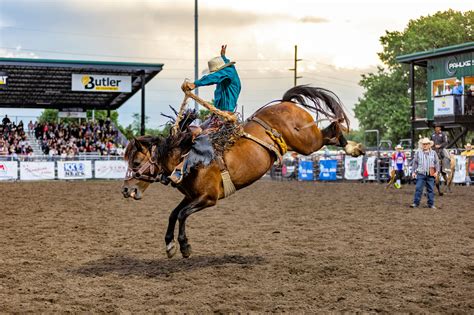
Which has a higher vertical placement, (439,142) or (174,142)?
(439,142)

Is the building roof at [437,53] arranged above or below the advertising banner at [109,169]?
above

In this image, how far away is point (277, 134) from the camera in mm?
7934

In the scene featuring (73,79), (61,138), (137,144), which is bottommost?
(137,144)

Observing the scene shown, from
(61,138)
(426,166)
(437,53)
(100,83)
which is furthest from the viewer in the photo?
(61,138)

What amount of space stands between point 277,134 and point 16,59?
29337mm

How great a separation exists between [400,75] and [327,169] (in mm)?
28042

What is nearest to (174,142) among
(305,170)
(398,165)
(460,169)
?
(398,165)

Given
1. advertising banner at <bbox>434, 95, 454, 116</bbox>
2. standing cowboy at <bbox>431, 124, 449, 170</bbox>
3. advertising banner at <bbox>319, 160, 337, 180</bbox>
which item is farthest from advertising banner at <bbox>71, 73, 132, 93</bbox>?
standing cowboy at <bbox>431, 124, 449, 170</bbox>

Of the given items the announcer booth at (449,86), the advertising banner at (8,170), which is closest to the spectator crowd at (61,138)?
the advertising banner at (8,170)

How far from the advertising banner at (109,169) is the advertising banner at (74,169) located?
417 mm

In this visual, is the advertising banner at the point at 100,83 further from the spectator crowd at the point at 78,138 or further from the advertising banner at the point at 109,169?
the advertising banner at the point at 109,169

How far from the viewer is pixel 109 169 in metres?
31.7

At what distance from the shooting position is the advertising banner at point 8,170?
94.1ft

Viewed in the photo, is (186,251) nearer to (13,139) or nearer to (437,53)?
(437,53)
